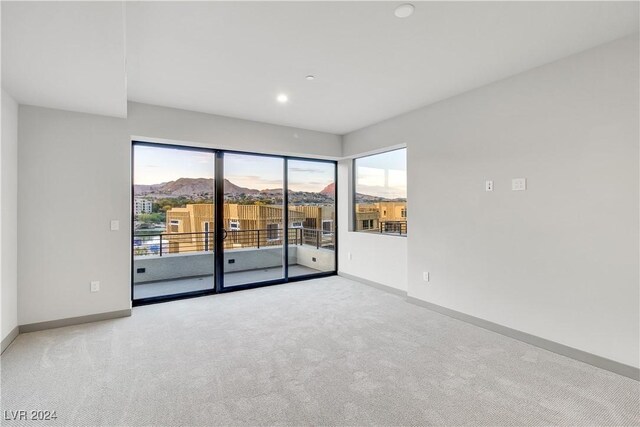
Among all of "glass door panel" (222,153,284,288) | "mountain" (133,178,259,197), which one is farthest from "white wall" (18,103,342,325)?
"glass door panel" (222,153,284,288)

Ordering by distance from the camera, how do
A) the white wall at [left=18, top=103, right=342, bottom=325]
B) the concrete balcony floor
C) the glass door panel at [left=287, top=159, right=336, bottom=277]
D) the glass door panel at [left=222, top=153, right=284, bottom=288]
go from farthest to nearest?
1. the glass door panel at [left=287, top=159, right=336, bottom=277]
2. the glass door panel at [left=222, top=153, right=284, bottom=288]
3. the concrete balcony floor
4. the white wall at [left=18, top=103, right=342, bottom=325]

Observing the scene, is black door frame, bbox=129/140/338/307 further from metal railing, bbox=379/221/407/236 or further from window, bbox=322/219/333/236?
metal railing, bbox=379/221/407/236

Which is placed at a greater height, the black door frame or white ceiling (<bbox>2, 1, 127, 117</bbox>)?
white ceiling (<bbox>2, 1, 127, 117</bbox>)

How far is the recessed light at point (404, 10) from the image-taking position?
2.05m

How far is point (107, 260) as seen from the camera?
3.71 metres

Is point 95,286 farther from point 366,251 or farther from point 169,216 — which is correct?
point 366,251

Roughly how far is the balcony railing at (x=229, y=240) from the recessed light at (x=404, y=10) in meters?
3.81

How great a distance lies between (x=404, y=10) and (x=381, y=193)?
10.9ft

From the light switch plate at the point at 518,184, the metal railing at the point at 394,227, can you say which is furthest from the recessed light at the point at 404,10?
the metal railing at the point at 394,227

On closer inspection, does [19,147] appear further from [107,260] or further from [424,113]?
[424,113]

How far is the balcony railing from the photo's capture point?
4.45m

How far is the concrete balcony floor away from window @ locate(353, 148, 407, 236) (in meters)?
1.45

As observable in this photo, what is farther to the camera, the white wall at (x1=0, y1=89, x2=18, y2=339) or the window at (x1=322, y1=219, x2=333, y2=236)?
the window at (x1=322, y1=219, x2=333, y2=236)

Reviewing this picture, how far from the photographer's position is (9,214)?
3059 mm
